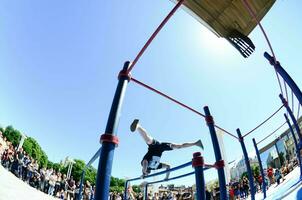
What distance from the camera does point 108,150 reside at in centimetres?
188

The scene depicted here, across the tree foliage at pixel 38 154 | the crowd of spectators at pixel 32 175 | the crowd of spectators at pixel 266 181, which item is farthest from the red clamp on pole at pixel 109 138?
the tree foliage at pixel 38 154

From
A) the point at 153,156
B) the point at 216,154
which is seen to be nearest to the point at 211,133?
the point at 216,154

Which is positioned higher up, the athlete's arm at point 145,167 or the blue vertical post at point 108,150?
the athlete's arm at point 145,167

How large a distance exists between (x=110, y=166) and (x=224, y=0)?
476 centimetres

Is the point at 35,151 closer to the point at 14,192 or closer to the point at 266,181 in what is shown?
the point at 14,192

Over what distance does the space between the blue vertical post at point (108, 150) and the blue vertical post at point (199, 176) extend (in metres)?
0.93

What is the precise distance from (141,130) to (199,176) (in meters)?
1.90

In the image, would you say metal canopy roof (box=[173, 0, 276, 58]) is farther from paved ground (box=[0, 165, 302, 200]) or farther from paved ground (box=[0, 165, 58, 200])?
paved ground (box=[0, 165, 58, 200])

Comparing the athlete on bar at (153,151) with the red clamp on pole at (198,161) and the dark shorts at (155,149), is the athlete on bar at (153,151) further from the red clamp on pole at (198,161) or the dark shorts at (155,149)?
the red clamp on pole at (198,161)

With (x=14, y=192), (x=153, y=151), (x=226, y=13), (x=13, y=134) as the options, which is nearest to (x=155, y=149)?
(x=153, y=151)

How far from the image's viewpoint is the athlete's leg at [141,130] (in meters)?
3.85

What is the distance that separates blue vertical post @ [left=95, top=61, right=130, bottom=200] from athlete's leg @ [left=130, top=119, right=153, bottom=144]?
5.19 feet

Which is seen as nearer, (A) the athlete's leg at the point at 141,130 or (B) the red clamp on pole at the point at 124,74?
(B) the red clamp on pole at the point at 124,74

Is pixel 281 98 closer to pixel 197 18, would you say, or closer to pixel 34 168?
pixel 197 18
